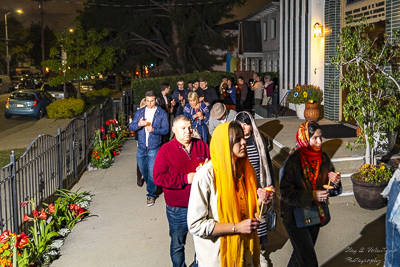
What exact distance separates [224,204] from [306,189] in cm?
143

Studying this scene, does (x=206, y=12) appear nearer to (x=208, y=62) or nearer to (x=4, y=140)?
(x=208, y=62)

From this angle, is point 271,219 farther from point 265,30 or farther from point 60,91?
point 265,30

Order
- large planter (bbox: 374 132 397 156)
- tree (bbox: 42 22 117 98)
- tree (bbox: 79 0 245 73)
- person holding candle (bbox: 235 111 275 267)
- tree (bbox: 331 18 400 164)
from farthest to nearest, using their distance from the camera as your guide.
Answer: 1. tree (bbox: 79 0 245 73)
2. tree (bbox: 42 22 117 98)
3. large planter (bbox: 374 132 397 156)
4. tree (bbox: 331 18 400 164)
5. person holding candle (bbox: 235 111 275 267)

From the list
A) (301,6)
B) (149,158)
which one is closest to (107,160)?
(149,158)

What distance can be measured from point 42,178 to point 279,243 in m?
3.95

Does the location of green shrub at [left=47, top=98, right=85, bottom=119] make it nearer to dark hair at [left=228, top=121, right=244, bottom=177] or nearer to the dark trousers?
the dark trousers

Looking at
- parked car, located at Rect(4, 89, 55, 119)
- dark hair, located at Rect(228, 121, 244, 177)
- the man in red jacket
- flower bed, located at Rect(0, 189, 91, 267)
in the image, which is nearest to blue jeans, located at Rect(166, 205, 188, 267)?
the man in red jacket

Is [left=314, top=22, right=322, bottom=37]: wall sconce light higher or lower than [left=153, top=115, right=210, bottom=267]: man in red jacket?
higher

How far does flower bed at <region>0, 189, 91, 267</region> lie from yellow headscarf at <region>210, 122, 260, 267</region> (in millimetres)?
2595

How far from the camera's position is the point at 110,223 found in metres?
8.16

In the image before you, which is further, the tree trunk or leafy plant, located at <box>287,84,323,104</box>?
the tree trunk

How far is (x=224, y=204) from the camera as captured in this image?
12.6 feet

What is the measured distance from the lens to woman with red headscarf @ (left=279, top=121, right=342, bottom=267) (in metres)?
4.95

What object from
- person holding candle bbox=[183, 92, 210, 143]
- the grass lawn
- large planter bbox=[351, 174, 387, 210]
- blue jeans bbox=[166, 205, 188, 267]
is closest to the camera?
blue jeans bbox=[166, 205, 188, 267]
